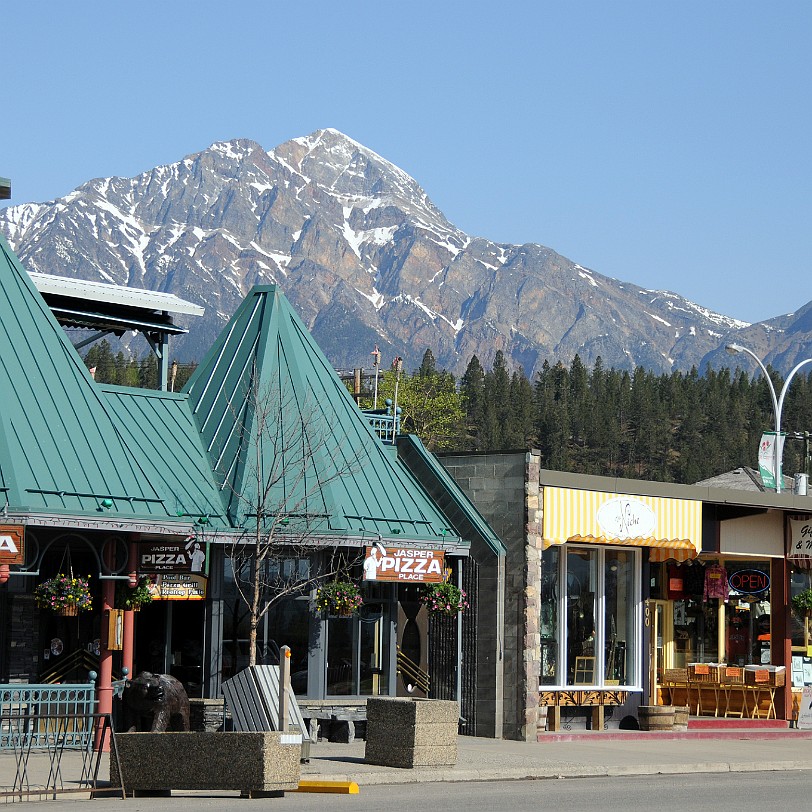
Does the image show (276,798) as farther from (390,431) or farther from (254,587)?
(390,431)

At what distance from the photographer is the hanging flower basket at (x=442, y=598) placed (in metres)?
24.5

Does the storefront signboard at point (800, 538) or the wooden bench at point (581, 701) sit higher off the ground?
the storefront signboard at point (800, 538)

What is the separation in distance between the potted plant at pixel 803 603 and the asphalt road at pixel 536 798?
37.8 ft

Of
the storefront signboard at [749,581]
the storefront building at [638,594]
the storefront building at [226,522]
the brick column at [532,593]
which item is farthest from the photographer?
the storefront signboard at [749,581]

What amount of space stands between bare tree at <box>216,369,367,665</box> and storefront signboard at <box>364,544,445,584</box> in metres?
0.33

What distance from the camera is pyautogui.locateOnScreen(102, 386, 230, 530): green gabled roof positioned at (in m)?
22.6

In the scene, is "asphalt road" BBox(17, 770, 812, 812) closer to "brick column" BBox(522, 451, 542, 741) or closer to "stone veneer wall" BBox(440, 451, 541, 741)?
"brick column" BBox(522, 451, 542, 741)

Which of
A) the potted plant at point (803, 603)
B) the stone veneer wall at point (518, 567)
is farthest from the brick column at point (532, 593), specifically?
the potted plant at point (803, 603)

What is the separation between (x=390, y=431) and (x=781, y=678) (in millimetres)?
9316

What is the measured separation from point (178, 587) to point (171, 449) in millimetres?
2729

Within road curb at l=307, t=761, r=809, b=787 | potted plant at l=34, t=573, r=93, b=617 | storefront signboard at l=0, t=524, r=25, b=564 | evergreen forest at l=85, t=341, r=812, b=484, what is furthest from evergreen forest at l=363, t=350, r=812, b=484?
storefront signboard at l=0, t=524, r=25, b=564

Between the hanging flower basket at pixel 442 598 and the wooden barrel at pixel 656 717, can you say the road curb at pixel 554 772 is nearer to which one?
the wooden barrel at pixel 656 717

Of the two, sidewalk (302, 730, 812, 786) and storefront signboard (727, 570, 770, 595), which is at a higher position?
storefront signboard (727, 570, 770, 595)

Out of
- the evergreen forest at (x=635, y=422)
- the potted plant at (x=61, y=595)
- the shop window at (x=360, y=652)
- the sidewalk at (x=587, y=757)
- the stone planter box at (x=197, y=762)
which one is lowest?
the sidewalk at (x=587, y=757)
